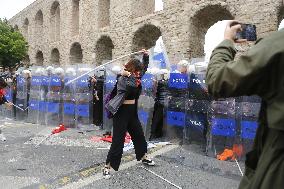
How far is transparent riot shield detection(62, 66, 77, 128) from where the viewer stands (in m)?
9.73

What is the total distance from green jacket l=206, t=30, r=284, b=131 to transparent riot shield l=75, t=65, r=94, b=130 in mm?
8069

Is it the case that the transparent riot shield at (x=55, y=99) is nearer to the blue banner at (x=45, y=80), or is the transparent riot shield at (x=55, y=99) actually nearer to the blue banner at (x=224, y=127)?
the blue banner at (x=45, y=80)

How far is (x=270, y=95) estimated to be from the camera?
4.99ft

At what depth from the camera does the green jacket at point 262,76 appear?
1.46m

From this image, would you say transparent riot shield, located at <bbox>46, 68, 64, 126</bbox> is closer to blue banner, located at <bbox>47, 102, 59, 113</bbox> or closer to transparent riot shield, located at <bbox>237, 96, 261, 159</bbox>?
blue banner, located at <bbox>47, 102, 59, 113</bbox>

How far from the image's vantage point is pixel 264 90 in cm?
155

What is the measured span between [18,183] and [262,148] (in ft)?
13.6

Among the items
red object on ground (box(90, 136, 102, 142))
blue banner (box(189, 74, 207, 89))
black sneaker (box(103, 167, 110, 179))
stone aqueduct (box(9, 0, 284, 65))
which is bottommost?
black sneaker (box(103, 167, 110, 179))

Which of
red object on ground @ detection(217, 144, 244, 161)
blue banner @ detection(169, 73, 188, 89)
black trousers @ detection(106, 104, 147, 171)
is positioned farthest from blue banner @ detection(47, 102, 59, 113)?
red object on ground @ detection(217, 144, 244, 161)

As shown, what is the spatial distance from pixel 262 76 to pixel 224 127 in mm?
4986

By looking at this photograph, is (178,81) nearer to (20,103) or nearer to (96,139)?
(96,139)

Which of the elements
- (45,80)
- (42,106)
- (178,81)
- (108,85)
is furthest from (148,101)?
(42,106)

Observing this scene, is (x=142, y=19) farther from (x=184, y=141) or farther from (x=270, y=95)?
(x=270, y=95)

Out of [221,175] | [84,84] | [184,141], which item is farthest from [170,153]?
[84,84]
